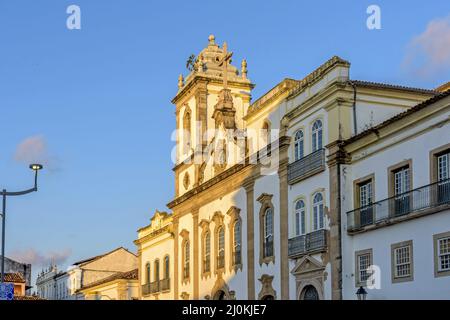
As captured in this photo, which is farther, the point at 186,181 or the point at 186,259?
the point at 186,181

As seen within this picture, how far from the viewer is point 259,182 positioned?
119 ft

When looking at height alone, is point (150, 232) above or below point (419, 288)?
above

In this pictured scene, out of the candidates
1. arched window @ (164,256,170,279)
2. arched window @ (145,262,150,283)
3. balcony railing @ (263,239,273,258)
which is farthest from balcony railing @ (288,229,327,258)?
arched window @ (145,262,150,283)

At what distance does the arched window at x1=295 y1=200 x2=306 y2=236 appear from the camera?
3183 centimetres

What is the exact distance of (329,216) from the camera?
29328mm

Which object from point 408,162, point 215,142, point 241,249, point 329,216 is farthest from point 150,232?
point 408,162

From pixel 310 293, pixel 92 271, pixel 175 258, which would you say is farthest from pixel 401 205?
pixel 92 271

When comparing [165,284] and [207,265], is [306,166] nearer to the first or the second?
[207,265]

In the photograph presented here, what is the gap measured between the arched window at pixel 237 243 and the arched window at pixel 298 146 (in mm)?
6939

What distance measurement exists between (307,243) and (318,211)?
1397 mm

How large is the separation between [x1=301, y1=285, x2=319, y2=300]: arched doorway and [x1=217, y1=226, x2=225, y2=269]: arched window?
30.2 ft
